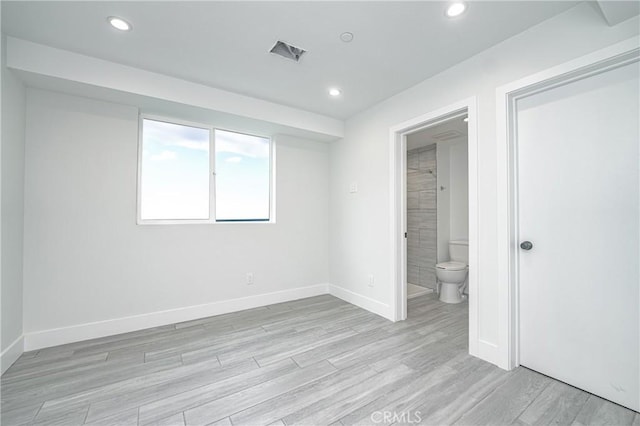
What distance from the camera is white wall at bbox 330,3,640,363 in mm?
1697

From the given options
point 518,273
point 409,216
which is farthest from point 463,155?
point 518,273

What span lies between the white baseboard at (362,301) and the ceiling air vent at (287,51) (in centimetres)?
266

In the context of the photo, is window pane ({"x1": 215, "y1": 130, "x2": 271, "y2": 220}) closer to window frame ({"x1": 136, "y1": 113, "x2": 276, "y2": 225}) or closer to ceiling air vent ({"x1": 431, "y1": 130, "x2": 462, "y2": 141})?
window frame ({"x1": 136, "y1": 113, "x2": 276, "y2": 225})

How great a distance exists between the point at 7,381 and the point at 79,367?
370 millimetres

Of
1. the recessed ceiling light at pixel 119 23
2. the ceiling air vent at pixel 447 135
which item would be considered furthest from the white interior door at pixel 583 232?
the recessed ceiling light at pixel 119 23

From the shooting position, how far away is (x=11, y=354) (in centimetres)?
199

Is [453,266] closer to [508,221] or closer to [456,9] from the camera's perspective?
[508,221]

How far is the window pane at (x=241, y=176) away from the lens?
10.7ft

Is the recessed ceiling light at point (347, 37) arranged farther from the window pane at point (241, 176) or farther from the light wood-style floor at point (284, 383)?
the light wood-style floor at point (284, 383)

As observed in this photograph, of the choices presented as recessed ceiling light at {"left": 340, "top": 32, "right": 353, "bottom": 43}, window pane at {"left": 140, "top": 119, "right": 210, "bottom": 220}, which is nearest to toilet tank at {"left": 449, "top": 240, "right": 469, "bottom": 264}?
recessed ceiling light at {"left": 340, "top": 32, "right": 353, "bottom": 43}

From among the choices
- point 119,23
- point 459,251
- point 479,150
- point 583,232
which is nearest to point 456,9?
point 479,150

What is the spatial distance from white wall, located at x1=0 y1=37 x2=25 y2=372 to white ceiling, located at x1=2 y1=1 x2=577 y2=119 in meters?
0.50

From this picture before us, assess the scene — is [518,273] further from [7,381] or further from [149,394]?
[7,381]

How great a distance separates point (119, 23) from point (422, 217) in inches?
166
